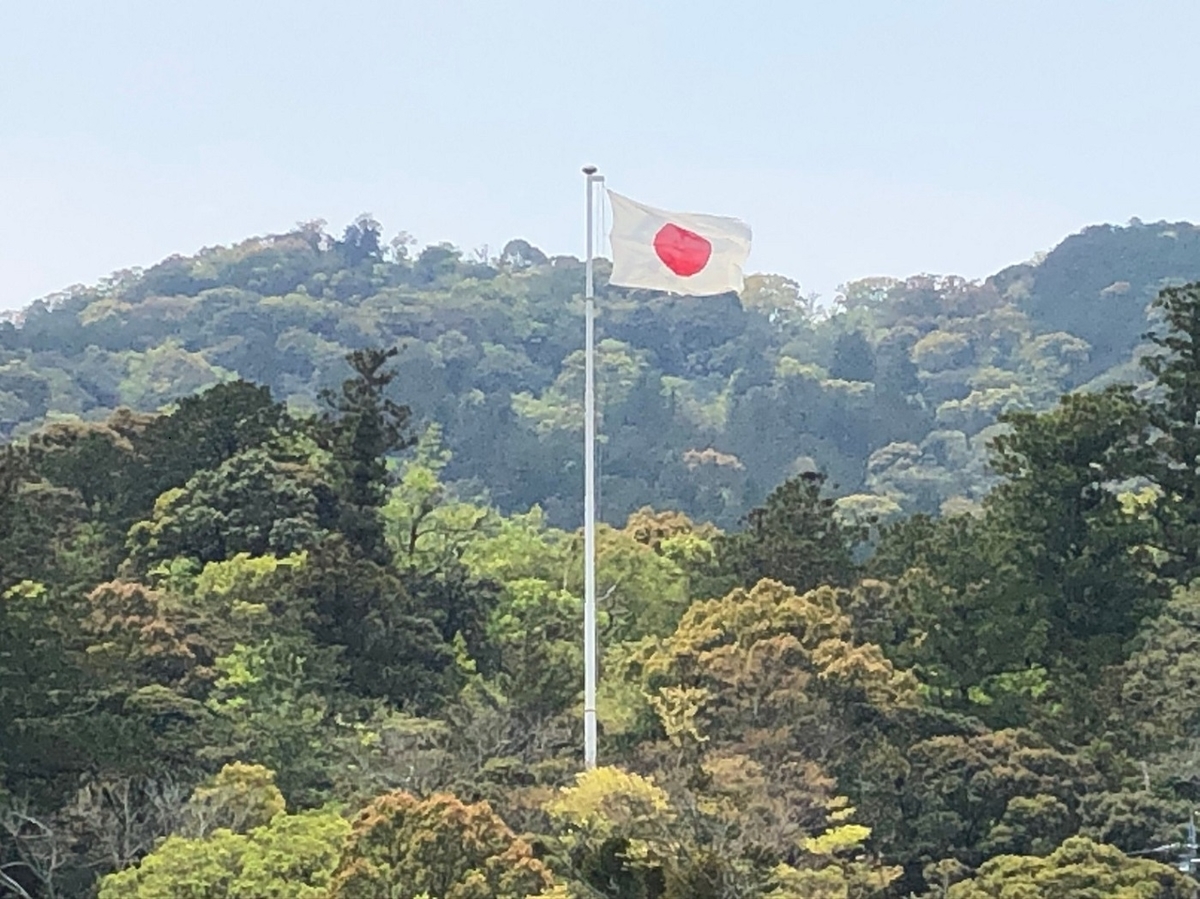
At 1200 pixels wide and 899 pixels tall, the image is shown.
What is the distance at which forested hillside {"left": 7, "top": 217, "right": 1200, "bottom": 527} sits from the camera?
101 metres

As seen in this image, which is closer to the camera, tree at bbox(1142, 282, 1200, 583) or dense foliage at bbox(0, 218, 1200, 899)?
dense foliage at bbox(0, 218, 1200, 899)

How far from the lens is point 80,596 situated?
33156 mm

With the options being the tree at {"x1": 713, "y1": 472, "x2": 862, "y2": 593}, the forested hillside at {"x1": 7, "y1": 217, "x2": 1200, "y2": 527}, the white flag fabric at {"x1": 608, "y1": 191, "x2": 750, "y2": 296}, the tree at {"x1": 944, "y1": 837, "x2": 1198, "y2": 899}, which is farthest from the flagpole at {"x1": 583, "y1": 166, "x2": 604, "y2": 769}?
the forested hillside at {"x1": 7, "y1": 217, "x2": 1200, "y2": 527}

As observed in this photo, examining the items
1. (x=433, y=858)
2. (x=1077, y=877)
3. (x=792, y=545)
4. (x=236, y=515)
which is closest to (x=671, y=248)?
(x=433, y=858)

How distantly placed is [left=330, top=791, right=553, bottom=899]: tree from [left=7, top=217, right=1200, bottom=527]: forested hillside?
61.6 meters

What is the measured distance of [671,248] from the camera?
774 inches

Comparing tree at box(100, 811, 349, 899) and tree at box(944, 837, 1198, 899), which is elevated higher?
tree at box(100, 811, 349, 899)

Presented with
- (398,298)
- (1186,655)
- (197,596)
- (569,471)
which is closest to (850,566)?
(1186,655)

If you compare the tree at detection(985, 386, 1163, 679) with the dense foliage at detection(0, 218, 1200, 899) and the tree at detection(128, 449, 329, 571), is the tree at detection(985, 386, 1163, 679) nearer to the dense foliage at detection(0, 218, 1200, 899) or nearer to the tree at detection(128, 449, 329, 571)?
the dense foliage at detection(0, 218, 1200, 899)

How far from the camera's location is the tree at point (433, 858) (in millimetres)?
21672

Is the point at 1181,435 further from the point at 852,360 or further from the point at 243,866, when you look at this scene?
the point at 852,360

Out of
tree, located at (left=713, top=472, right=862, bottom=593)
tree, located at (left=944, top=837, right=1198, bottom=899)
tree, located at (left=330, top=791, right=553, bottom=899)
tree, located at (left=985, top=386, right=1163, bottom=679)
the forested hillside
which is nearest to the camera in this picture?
tree, located at (left=330, top=791, right=553, bottom=899)

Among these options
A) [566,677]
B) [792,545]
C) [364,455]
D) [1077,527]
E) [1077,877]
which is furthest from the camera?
[364,455]

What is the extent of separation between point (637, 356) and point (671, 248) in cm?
10070
